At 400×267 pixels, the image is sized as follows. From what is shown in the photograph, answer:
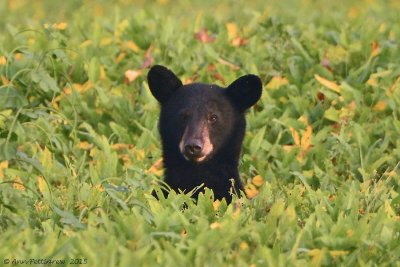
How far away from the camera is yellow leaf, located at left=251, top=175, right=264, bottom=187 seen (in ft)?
31.4

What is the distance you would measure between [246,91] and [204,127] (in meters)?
0.49

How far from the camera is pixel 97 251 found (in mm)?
6281

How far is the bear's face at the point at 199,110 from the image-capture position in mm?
8164

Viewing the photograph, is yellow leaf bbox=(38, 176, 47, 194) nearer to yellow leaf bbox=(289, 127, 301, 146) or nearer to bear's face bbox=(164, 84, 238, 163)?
bear's face bbox=(164, 84, 238, 163)

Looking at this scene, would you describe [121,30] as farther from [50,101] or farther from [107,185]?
[107,185]

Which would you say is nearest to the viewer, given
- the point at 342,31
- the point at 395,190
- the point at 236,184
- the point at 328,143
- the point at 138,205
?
the point at 138,205

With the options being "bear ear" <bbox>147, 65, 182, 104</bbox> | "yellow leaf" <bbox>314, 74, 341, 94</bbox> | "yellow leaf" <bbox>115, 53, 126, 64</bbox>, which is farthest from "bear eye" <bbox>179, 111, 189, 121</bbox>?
"yellow leaf" <bbox>115, 53, 126, 64</bbox>

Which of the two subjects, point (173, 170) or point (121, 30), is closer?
point (173, 170)

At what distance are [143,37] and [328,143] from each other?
3.01m

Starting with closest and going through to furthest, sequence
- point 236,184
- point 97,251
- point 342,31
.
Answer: point 97,251
point 236,184
point 342,31

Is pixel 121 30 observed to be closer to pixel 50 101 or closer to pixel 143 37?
pixel 143 37

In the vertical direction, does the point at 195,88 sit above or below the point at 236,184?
above

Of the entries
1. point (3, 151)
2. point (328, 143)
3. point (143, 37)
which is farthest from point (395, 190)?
point (143, 37)

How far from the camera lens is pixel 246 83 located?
8531 millimetres
